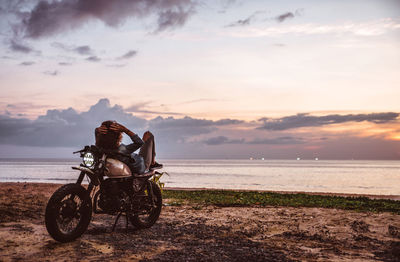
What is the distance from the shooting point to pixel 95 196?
688 centimetres

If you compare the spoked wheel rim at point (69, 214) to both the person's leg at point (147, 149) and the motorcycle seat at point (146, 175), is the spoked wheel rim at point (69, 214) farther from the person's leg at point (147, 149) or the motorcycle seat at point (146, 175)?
the person's leg at point (147, 149)

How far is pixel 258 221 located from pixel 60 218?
515 cm

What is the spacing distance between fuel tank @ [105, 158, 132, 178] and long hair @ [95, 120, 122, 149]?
0.99ft

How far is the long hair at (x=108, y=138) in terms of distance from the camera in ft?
22.4

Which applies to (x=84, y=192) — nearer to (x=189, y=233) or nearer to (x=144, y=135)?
(x=144, y=135)

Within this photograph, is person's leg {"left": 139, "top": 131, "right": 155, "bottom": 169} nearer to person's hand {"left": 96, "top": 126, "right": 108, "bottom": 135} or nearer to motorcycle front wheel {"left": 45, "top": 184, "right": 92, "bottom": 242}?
person's hand {"left": 96, "top": 126, "right": 108, "bottom": 135}

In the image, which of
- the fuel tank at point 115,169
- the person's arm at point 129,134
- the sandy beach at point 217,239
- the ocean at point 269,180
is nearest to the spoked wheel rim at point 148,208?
the sandy beach at point 217,239

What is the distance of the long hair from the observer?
682 cm

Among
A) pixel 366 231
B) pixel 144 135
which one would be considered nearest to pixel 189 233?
pixel 144 135

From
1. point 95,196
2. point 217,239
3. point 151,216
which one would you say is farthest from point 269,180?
point 95,196

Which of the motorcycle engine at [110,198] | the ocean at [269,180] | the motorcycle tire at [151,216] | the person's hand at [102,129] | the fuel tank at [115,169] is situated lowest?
the ocean at [269,180]

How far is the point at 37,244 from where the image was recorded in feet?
20.4

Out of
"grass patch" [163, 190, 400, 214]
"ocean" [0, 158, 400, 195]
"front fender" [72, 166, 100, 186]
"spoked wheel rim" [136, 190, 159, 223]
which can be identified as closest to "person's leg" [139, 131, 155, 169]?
"spoked wheel rim" [136, 190, 159, 223]

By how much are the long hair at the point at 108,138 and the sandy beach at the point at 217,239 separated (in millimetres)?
1877
